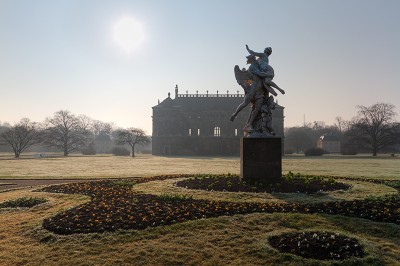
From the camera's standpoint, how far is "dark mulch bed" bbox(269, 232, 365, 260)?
23.1 feet

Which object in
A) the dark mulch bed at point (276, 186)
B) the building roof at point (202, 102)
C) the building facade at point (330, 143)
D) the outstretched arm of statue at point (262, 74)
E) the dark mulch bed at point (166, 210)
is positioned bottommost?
the dark mulch bed at point (166, 210)

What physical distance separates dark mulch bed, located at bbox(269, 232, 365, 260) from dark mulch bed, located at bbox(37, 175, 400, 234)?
74.1 inches

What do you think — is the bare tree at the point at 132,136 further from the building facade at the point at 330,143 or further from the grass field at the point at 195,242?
the grass field at the point at 195,242

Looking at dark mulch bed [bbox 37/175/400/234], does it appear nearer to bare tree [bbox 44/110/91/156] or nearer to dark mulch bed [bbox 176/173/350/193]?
dark mulch bed [bbox 176/173/350/193]

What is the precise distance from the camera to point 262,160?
14.2 metres

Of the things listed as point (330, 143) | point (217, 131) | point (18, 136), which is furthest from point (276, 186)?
point (330, 143)

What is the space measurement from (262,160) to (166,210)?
5.52 meters

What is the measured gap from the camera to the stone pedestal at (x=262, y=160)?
14.2 m

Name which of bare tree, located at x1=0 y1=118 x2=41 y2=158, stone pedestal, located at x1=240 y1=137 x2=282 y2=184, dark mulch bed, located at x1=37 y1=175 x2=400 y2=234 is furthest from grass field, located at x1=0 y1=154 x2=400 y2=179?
bare tree, located at x1=0 y1=118 x2=41 y2=158

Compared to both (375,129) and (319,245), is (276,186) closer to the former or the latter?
(319,245)

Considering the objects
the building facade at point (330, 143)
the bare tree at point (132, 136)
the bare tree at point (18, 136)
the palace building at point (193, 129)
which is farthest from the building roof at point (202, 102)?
the building facade at point (330, 143)

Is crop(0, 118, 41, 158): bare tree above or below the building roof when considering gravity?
below

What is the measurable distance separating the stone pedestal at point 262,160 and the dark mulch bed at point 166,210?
3.42 meters

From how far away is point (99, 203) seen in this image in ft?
37.6
